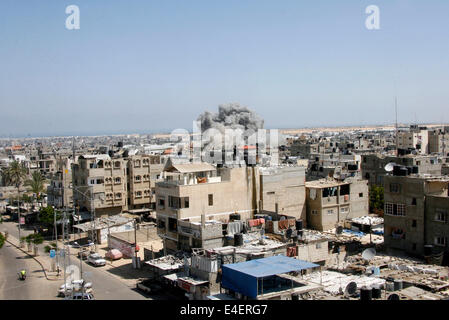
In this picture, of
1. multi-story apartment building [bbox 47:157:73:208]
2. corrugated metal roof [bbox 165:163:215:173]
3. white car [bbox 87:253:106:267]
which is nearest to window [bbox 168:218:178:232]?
corrugated metal roof [bbox 165:163:215:173]

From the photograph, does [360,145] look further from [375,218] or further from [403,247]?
[403,247]

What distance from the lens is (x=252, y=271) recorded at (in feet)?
47.5

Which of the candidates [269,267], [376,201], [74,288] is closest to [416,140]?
[376,201]

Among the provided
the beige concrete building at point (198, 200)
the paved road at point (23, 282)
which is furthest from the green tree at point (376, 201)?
the paved road at point (23, 282)

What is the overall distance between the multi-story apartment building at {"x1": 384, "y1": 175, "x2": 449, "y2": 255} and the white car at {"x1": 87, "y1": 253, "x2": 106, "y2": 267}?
1432cm

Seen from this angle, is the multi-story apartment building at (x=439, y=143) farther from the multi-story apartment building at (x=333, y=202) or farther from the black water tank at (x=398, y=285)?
the black water tank at (x=398, y=285)

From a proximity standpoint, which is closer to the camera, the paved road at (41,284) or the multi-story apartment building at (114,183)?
the paved road at (41,284)

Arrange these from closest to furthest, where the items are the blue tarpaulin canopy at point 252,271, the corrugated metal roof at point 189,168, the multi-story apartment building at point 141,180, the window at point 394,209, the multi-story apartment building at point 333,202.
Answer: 1. the blue tarpaulin canopy at point 252,271
2. the window at point 394,209
3. the corrugated metal roof at point 189,168
4. the multi-story apartment building at point 333,202
5. the multi-story apartment building at point 141,180

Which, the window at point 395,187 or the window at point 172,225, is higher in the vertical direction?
the window at point 395,187

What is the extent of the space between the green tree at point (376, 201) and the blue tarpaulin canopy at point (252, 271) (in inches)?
761

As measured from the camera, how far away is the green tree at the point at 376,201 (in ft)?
109

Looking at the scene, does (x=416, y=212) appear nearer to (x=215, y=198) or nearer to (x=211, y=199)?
(x=215, y=198)

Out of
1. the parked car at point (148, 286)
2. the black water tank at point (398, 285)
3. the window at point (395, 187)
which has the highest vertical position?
the window at point (395, 187)
